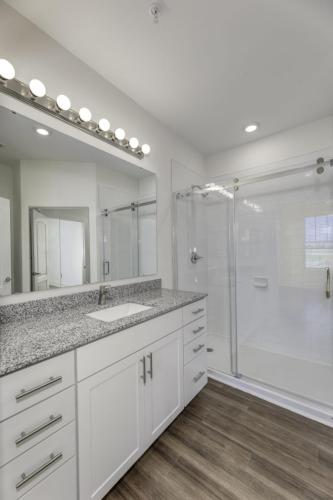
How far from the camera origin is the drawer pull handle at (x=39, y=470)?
775 mm

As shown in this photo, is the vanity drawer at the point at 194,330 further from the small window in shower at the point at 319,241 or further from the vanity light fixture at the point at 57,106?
the vanity light fixture at the point at 57,106

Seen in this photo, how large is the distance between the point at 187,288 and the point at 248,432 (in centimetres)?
137

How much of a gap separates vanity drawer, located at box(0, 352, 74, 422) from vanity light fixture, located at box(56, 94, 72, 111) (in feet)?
4.62

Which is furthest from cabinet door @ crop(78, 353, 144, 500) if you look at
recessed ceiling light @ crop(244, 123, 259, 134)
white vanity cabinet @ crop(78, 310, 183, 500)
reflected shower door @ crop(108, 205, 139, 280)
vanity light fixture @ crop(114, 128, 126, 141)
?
recessed ceiling light @ crop(244, 123, 259, 134)

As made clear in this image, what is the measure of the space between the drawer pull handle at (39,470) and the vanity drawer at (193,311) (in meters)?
1.01

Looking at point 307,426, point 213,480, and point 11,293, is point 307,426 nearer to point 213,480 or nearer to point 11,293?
point 213,480

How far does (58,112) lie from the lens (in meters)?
1.37

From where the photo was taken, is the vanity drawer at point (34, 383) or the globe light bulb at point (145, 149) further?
the globe light bulb at point (145, 149)

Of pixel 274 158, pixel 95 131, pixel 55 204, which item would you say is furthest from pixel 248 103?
pixel 55 204

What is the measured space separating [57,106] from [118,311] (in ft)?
4.59

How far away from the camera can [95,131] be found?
159 centimetres

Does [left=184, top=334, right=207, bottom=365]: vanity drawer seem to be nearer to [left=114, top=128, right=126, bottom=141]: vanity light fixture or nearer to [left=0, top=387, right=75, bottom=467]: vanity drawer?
[left=0, top=387, right=75, bottom=467]: vanity drawer

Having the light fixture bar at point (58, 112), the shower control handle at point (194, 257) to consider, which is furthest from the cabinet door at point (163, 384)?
the light fixture bar at point (58, 112)

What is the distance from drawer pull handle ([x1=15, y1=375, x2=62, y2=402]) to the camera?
78 cm
